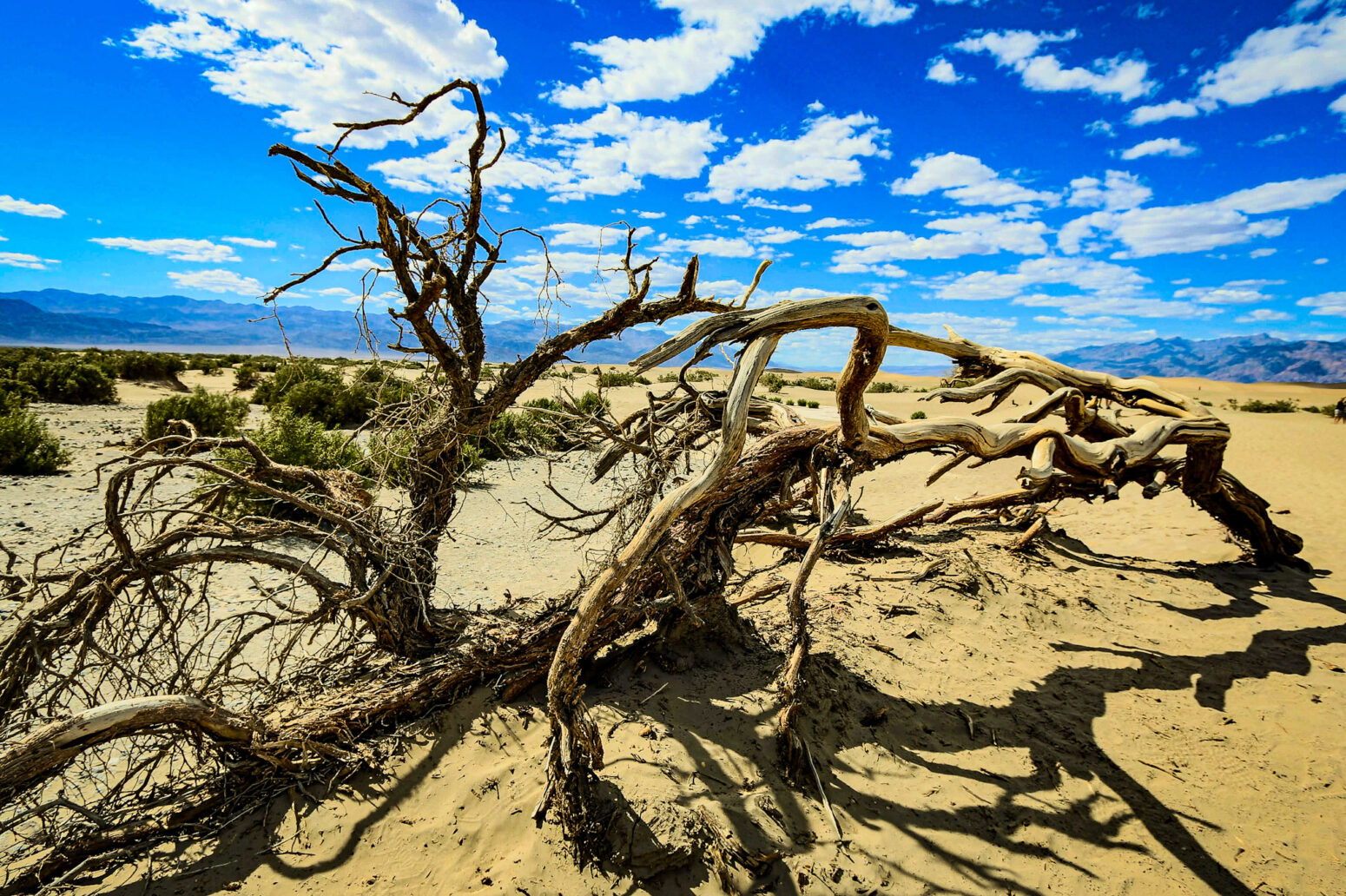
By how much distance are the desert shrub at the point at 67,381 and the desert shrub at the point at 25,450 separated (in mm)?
8611

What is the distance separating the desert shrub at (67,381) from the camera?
15125mm

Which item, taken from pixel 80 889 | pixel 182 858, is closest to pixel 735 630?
pixel 182 858

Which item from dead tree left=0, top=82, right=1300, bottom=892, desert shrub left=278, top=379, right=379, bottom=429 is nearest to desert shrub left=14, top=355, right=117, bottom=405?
desert shrub left=278, top=379, right=379, bottom=429

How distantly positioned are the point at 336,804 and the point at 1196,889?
159 inches

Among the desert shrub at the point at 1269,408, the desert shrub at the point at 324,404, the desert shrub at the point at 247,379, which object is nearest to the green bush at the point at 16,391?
the desert shrub at the point at 324,404

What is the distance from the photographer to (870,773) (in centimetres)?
322

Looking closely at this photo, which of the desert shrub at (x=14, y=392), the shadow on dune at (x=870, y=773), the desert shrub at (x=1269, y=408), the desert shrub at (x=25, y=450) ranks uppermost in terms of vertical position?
the desert shrub at (x=14, y=392)

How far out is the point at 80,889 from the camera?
2.40 metres

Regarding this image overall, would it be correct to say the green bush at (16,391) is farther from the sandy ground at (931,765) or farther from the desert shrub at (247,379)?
the sandy ground at (931,765)

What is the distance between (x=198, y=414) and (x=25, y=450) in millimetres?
2875

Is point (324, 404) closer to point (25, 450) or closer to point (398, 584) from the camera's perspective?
point (25, 450)

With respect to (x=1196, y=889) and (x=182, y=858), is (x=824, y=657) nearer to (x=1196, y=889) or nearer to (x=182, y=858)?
(x=1196, y=889)

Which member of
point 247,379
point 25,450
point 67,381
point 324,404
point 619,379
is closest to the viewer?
point 619,379

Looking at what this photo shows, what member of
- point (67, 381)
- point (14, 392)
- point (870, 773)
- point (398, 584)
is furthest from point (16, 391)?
point (870, 773)
